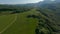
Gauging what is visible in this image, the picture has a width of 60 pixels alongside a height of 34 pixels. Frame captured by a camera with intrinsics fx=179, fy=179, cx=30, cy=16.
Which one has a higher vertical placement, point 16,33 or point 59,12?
point 16,33

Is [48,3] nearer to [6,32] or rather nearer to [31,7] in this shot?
[31,7]

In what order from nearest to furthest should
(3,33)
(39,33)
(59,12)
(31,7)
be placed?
(3,33)
(39,33)
(31,7)
(59,12)

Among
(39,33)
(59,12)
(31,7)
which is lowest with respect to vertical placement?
(59,12)

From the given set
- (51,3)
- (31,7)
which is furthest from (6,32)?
(51,3)

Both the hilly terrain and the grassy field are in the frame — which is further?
the hilly terrain

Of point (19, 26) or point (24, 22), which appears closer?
point (19, 26)

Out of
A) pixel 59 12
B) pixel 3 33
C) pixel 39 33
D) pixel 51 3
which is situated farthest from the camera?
pixel 51 3

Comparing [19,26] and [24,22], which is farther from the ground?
[19,26]

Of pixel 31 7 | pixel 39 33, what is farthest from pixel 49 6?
pixel 39 33

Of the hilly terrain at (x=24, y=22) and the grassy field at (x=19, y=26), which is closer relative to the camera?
the grassy field at (x=19, y=26)

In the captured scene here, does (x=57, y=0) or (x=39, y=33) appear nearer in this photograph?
(x=39, y=33)
